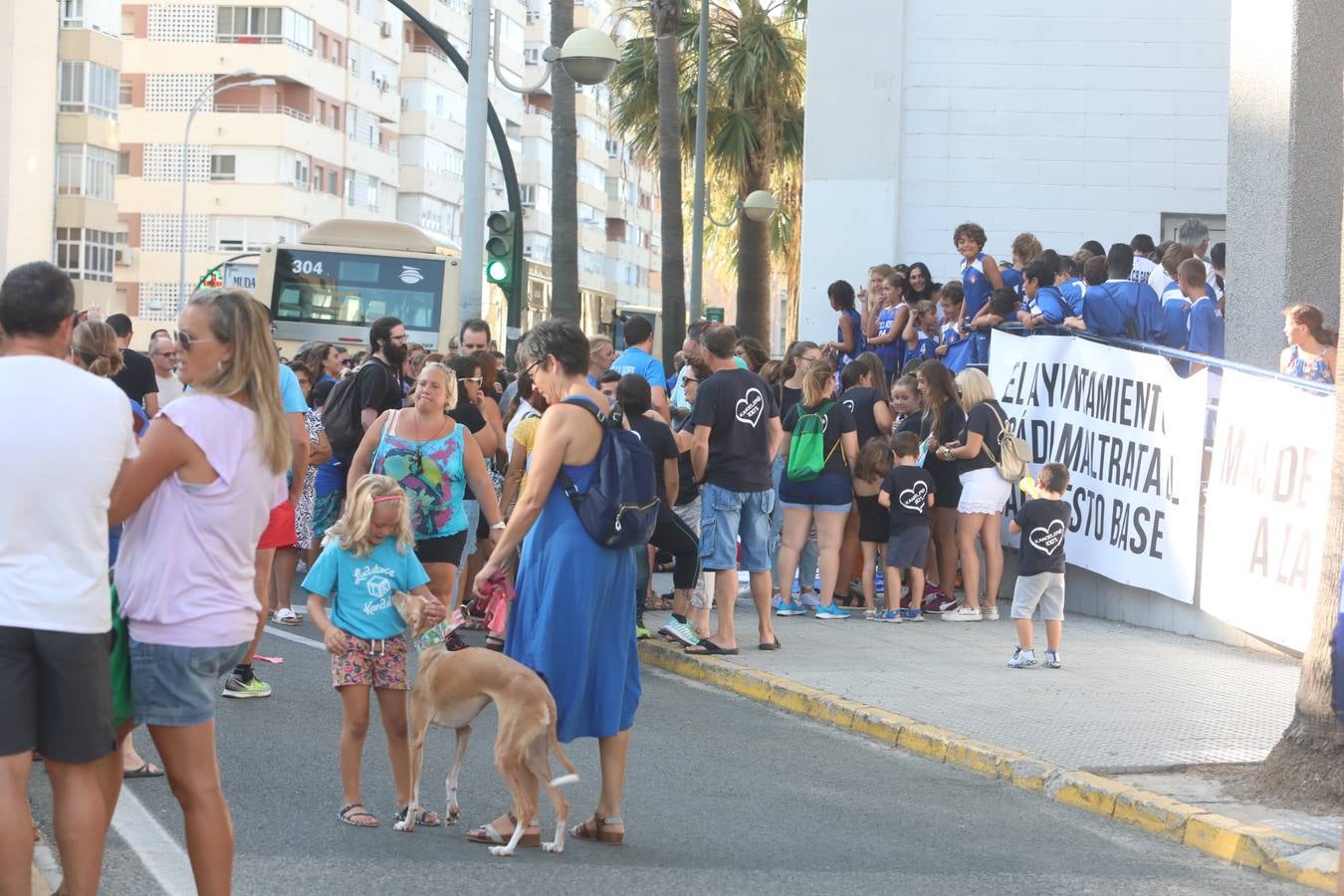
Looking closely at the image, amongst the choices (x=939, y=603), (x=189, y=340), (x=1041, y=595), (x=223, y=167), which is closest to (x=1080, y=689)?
(x=1041, y=595)

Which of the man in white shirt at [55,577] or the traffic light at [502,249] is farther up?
the traffic light at [502,249]

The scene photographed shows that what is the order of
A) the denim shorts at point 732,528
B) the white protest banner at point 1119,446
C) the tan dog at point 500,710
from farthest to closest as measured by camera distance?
the white protest banner at point 1119,446 → the denim shorts at point 732,528 → the tan dog at point 500,710

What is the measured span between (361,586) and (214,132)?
64093 millimetres

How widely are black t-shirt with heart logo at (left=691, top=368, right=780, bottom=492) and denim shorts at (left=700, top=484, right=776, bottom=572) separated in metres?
0.08

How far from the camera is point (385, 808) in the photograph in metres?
6.95

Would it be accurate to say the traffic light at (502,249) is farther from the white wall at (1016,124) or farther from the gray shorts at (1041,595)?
the gray shorts at (1041,595)

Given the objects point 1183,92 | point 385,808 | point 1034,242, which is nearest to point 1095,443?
point 1034,242

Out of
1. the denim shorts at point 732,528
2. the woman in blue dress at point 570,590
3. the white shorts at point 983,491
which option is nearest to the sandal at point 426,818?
the woman in blue dress at point 570,590

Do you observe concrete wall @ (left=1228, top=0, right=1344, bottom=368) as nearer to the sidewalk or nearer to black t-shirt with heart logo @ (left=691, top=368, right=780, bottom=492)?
the sidewalk

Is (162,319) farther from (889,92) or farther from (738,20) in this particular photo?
(889,92)

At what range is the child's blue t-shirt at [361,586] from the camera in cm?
664

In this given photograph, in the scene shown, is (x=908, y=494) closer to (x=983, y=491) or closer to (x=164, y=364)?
(x=983, y=491)

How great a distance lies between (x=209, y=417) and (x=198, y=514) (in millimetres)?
261

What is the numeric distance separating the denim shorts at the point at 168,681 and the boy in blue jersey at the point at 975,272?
37.2 feet
